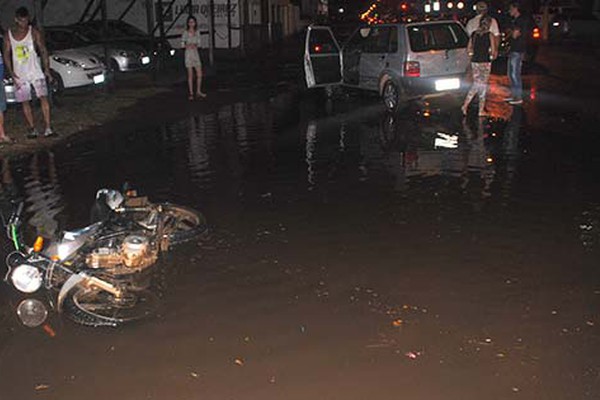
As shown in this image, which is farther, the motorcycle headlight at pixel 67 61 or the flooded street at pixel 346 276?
the motorcycle headlight at pixel 67 61

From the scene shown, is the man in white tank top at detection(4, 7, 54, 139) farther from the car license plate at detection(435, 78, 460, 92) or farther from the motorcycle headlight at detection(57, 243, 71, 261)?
the car license plate at detection(435, 78, 460, 92)

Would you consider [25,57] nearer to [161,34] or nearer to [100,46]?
[100,46]

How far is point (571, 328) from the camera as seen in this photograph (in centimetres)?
454

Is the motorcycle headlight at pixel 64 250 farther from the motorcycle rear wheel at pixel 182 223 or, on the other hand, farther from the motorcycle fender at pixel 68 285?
the motorcycle rear wheel at pixel 182 223

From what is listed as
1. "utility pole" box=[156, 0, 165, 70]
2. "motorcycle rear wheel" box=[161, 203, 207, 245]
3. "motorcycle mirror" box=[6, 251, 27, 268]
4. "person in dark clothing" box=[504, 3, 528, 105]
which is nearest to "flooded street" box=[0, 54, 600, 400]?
"motorcycle rear wheel" box=[161, 203, 207, 245]

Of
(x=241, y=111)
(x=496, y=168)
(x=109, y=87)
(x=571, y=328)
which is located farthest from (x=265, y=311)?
(x=109, y=87)

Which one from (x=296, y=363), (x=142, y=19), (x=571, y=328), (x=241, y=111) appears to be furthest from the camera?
(x=142, y=19)

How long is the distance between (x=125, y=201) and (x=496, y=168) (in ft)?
16.4

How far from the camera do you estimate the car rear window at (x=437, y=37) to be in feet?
42.2

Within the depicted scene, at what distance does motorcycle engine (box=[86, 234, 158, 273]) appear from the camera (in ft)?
17.0

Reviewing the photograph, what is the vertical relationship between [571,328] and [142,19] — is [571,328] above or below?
below

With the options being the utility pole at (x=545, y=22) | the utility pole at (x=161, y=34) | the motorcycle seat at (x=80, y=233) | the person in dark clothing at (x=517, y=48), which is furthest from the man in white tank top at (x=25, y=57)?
the utility pole at (x=545, y=22)

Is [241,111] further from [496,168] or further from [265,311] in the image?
[265,311]

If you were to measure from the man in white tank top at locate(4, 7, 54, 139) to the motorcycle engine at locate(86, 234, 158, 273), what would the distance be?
646cm
